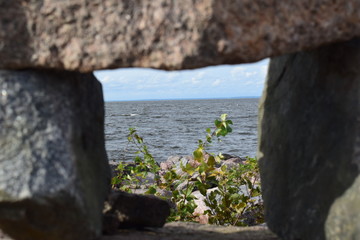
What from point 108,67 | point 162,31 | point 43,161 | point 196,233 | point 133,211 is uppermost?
point 162,31

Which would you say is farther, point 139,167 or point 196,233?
point 139,167

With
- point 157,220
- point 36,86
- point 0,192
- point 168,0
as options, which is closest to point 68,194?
point 0,192

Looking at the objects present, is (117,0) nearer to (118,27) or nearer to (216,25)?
(118,27)

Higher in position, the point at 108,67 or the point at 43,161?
the point at 108,67

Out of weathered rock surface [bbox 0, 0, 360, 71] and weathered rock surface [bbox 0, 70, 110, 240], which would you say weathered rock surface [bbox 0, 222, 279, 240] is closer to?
weathered rock surface [bbox 0, 70, 110, 240]

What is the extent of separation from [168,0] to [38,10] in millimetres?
555

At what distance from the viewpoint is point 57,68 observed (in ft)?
7.20

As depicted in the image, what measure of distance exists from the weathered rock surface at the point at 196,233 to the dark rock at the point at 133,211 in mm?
59

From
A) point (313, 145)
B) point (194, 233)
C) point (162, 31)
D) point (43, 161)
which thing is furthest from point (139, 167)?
point (162, 31)

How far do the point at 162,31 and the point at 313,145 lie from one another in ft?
3.23

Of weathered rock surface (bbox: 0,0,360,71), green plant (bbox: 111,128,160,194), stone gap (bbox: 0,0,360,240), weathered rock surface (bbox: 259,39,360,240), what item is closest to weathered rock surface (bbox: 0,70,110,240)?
stone gap (bbox: 0,0,360,240)

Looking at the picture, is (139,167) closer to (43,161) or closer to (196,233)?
(196,233)

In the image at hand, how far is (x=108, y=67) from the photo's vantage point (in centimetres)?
210

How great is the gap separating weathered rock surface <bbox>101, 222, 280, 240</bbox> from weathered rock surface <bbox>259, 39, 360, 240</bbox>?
141mm
